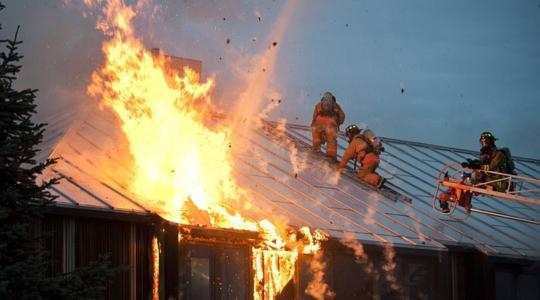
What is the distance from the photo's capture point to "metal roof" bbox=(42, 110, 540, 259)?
62.5 ft

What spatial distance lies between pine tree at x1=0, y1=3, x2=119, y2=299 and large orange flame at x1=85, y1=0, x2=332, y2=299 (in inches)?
182

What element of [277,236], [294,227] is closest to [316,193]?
[294,227]

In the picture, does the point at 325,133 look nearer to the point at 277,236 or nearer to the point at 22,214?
the point at 277,236

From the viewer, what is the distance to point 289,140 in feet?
95.4

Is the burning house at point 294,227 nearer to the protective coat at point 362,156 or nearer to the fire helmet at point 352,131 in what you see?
the protective coat at point 362,156

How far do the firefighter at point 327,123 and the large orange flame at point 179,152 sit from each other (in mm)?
3042

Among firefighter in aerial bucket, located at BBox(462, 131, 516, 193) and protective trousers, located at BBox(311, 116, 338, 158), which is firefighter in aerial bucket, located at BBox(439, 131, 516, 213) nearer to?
firefighter in aerial bucket, located at BBox(462, 131, 516, 193)

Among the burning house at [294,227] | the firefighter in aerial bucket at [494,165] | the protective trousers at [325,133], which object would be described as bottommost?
the burning house at [294,227]

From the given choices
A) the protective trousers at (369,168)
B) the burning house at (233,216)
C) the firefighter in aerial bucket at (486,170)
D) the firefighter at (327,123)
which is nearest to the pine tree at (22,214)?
the burning house at (233,216)

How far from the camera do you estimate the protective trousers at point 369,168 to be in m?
27.5

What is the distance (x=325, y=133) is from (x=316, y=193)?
4.94 meters

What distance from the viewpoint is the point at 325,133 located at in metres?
29.0

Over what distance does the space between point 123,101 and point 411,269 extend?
7428 mm

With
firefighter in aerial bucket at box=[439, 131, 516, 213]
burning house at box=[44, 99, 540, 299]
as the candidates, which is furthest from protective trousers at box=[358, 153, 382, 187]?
firefighter in aerial bucket at box=[439, 131, 516, 213]
